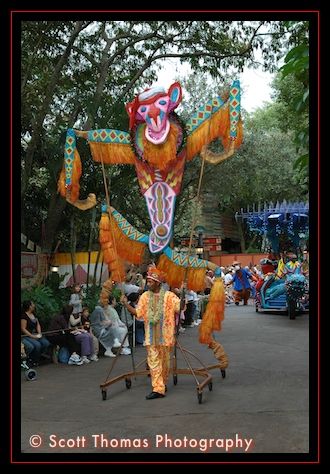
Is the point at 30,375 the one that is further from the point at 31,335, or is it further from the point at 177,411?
the point at 177,411

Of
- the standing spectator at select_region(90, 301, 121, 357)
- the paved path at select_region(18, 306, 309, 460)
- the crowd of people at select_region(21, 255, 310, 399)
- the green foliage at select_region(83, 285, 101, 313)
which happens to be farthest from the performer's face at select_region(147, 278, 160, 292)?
the green foliage at select_region(83, 285, 101, 313)

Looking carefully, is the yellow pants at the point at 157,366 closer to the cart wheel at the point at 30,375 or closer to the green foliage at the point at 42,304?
the cart wheel at the point at 30,375

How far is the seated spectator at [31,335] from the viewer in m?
7.78

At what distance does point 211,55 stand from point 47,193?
544cm

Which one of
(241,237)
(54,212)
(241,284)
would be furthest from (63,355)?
(241,237)

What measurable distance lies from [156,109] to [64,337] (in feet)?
13.6

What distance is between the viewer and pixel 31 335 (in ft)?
25.7

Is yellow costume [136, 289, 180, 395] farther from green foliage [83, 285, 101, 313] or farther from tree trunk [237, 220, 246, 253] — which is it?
tree trunk [237, 220, 246, 253]

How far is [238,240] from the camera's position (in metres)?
37.2

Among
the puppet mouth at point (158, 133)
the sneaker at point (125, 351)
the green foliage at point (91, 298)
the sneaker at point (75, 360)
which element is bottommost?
the sneaker at point (125, 351)

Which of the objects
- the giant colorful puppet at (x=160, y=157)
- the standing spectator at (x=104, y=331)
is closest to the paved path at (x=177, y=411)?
the standing spectator at (x=104, y=331)

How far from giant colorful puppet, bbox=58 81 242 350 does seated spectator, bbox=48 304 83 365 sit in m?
2.34

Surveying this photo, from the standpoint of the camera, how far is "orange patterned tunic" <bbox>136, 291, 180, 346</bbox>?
6191 mm

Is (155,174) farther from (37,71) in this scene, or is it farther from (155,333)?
(37,71)
